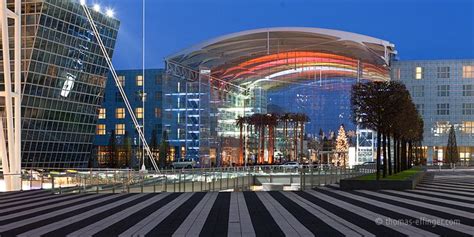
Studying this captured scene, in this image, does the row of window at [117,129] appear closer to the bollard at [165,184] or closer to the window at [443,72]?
the window at [443,72]

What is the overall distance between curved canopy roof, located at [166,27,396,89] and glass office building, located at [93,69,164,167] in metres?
14.0

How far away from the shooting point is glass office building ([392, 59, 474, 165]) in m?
92.4

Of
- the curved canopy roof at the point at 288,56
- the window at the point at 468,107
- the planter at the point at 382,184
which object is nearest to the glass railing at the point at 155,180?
the planter at the point at 382,184

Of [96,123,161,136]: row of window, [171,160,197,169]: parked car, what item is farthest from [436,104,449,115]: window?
[96,123,161,136]: row of window

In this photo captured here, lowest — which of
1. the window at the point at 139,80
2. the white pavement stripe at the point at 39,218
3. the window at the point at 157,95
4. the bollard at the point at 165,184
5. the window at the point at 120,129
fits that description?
the bollard at the point at 165,184

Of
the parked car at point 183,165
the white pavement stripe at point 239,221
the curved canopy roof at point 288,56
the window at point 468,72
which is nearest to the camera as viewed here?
the white pavement stripe at point 239,221

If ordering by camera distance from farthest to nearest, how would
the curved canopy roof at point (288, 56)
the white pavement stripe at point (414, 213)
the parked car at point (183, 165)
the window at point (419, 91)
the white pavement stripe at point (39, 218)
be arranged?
the window at point (419, 91)
the parked car at point (183, 165)
the curved canopy roof at point (288, 56)
the white pavement stripe at point (39, 218)
the white pavement stripe at point (414, 213)

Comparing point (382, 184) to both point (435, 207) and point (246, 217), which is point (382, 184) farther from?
point (246, 217)

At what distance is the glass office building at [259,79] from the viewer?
79938 mm

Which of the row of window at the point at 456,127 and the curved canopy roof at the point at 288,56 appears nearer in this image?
the curved canopy roof at the point at 288,56

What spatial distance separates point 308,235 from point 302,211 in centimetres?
455

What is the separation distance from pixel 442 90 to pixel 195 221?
8736cm

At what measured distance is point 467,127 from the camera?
93.5 meters

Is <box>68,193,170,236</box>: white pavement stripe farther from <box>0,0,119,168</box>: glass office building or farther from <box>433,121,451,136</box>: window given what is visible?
→ <box>433,121,451,136</box>: window
